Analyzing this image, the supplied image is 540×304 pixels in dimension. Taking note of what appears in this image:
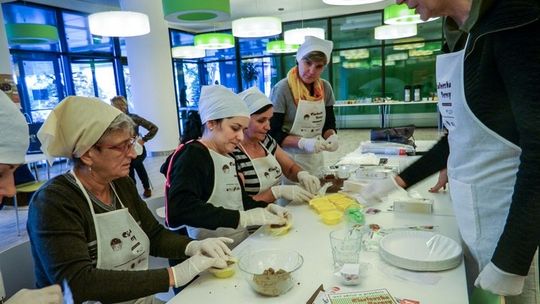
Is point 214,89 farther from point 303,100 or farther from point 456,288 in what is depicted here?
point 456,288

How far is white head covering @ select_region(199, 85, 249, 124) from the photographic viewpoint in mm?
1674

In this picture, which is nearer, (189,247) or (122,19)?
(189,247)

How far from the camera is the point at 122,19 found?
10.7ft

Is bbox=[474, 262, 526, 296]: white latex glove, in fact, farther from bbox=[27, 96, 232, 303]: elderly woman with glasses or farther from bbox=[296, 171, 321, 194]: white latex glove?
bbox=[296, 171, 321, 194]: white latex glove

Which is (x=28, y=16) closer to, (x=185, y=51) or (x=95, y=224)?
(x=185, y=51)

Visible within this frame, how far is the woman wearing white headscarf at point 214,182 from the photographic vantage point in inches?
58.0

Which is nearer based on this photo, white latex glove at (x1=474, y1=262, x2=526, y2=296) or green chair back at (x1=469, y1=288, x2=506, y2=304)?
white latex glove at (x1=474, y1=262, x2=526, y2=296)

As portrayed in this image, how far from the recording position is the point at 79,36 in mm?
7922

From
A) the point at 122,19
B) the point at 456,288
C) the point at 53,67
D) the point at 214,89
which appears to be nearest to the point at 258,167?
the point at 214,89

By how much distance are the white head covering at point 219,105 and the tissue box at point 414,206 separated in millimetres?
829

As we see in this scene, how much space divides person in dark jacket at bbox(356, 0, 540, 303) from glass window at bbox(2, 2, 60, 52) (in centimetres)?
742

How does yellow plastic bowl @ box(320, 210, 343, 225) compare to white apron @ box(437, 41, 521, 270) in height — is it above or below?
below

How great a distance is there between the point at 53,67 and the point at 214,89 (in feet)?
23.6

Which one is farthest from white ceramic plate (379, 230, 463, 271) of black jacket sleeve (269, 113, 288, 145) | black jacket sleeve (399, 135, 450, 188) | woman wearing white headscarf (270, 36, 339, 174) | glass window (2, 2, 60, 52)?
glass window (2, 2, 60, 52)
